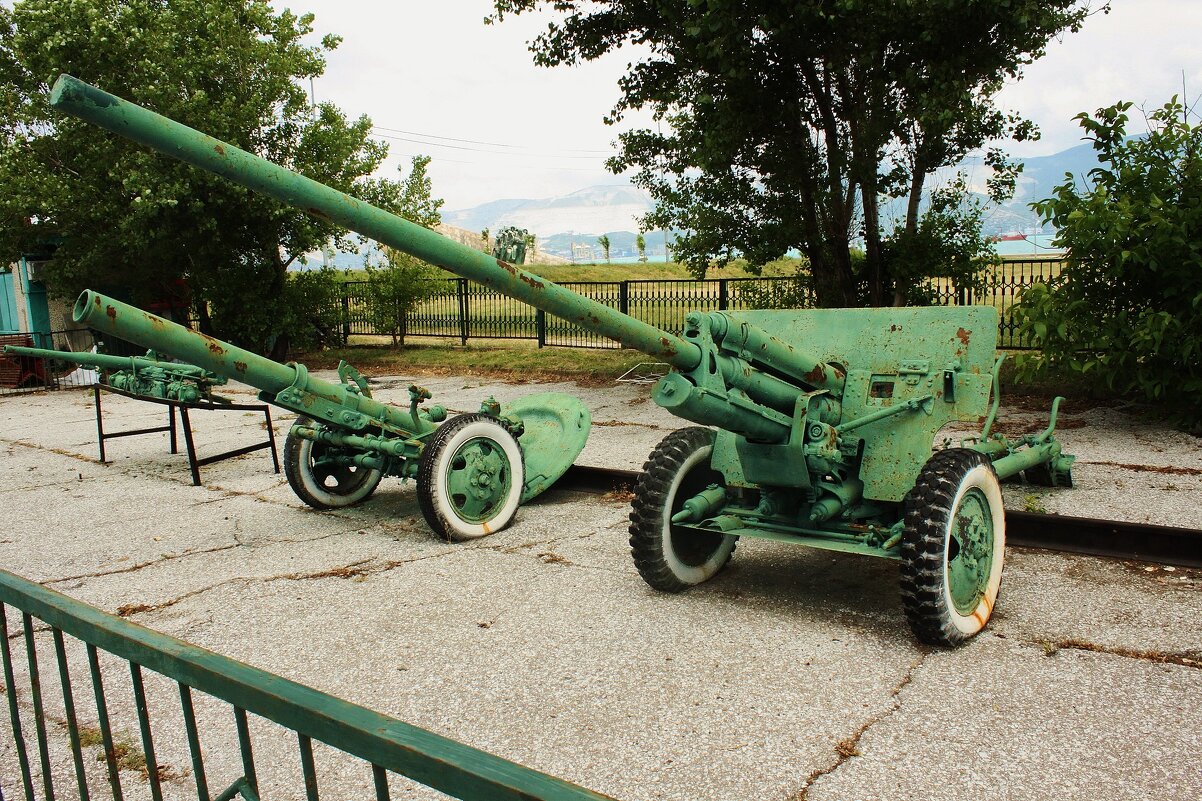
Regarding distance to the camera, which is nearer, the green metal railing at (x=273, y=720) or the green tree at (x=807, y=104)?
the green metal railing at (x=273, y=720)

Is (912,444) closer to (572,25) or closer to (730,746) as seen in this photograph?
(730,746)

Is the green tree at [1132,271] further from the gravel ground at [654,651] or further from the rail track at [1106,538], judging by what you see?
the rail track at [1106,538]

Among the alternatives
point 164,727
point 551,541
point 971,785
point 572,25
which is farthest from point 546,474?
point 572,25

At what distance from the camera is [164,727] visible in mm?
3389

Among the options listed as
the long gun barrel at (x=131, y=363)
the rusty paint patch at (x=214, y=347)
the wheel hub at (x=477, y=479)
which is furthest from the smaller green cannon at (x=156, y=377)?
the wheel hub at (x=477, y=479)

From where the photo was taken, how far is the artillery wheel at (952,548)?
358cm

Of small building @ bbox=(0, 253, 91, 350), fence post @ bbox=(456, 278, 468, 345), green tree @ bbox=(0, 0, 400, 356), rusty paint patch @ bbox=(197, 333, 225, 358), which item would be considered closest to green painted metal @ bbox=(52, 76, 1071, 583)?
rusty paint patch @ bbox=(197, 333, 225, 358)

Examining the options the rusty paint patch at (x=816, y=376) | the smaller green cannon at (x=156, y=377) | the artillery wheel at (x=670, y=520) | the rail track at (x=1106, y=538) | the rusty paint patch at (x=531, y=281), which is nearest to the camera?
the rusty paint patch at (x=531, y=281)

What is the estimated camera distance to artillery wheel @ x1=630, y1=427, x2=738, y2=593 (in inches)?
170

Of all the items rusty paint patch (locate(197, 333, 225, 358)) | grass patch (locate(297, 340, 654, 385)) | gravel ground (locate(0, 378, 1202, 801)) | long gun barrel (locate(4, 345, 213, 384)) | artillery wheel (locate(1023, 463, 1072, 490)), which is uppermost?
rusty paint patch (locate(197, 333, 225, 358))

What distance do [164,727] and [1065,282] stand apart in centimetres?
793

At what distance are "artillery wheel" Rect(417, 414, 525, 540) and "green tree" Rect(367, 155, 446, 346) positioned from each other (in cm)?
1285

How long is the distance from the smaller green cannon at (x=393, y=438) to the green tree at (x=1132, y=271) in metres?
4.45

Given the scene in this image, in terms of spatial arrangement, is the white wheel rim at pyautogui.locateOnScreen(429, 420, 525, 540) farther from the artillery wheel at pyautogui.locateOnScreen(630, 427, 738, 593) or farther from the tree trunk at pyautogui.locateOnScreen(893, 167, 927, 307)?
the tree trunk at pyautogui.locateOnScreen(893, 167, 927, 307)
